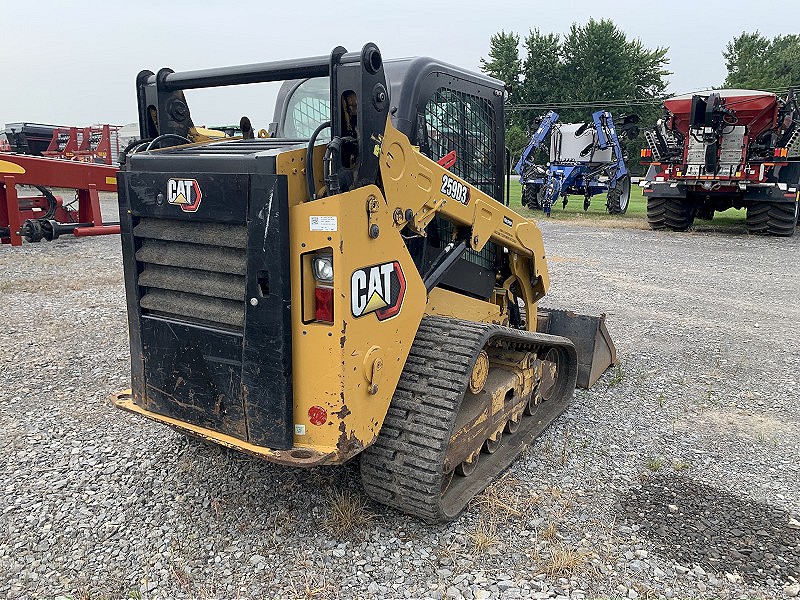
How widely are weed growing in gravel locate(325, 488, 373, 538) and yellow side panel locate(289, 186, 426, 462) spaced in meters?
0.51

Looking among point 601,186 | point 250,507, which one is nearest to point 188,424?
point 250,507

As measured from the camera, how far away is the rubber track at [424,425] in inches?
118

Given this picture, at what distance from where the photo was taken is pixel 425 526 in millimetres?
3211

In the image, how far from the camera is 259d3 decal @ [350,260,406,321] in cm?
274

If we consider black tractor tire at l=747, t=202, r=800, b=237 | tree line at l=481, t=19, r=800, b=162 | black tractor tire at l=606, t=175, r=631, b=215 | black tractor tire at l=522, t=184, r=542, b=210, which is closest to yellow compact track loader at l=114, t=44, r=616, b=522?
black tractor tire at l=747, t=202, r=800, b=237

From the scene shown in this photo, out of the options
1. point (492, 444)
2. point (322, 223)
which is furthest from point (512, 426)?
point (322, 223)

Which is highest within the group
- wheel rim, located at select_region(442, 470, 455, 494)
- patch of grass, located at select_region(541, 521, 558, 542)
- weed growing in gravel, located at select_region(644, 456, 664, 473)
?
wheel rim, located at select_region(442, 470, 455, 494)

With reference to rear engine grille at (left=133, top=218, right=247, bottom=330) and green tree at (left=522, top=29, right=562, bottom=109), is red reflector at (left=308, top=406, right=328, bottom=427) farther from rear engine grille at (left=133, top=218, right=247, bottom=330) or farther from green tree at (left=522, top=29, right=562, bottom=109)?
green tree at (left=522, top=29, right=562, bottom=109)

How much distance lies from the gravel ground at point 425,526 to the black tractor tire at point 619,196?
13.7 metres

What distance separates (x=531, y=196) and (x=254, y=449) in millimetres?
18571

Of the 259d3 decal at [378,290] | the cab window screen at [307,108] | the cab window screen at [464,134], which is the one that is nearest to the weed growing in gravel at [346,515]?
the 259d3 decal at [378,290]

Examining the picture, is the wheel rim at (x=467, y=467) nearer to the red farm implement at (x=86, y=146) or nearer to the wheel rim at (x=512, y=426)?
the wheel rim at (x=512, y=426)

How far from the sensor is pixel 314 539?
10.2 feet

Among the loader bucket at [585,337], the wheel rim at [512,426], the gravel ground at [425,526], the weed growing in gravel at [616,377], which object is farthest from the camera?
the weed growing in gravel at [616,377]
